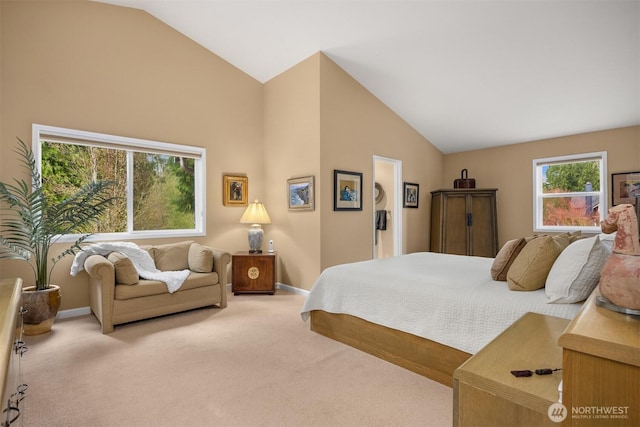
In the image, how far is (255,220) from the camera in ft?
15.1

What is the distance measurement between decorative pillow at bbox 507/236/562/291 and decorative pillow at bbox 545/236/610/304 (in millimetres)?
148

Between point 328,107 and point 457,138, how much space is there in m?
2.67

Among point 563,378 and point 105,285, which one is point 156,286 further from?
point 563,378

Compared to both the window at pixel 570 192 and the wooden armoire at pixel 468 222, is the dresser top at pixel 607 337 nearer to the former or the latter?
the wooden armoire at pixel 468 222

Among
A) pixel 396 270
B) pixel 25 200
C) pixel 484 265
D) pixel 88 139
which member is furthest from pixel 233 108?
pixel 484 265

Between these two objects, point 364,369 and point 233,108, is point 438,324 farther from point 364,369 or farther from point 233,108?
point 233,108

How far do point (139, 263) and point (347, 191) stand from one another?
8.63 ft

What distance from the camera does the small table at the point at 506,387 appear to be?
1075 millimetres

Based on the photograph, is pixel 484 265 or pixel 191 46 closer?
pixel 484 265

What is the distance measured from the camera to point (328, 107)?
4.30m

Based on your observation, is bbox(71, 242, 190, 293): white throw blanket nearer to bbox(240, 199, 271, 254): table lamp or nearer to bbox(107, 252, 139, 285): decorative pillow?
bbox(107, 252, 139, 285): decorative pillow

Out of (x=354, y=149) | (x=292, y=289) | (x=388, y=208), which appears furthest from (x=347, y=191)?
(x=388, y=208)

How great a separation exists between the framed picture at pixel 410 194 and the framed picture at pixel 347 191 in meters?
1.21

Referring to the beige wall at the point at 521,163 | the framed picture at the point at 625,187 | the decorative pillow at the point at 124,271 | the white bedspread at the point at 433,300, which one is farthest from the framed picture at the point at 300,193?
the framed picture at the point at 625,187
